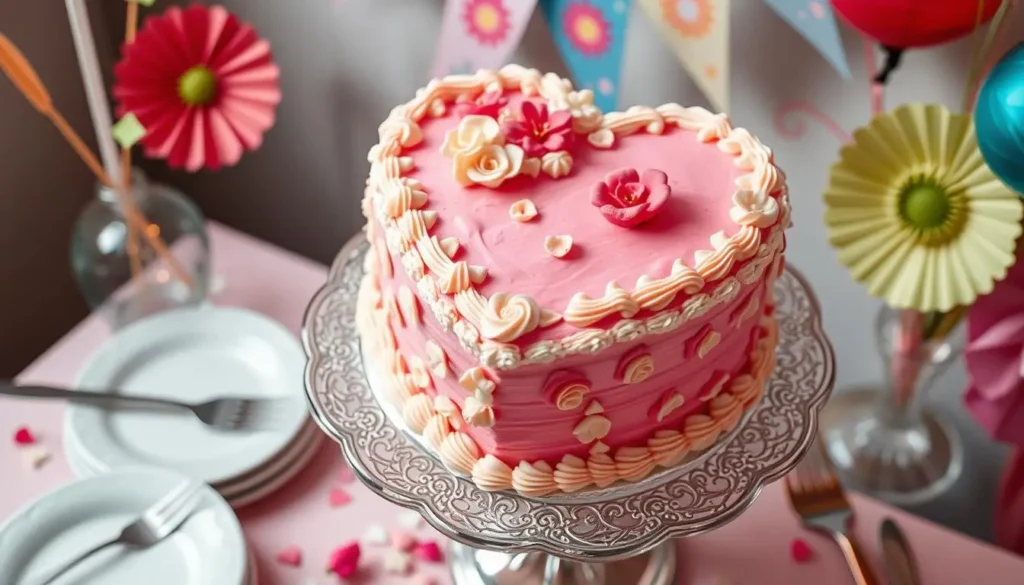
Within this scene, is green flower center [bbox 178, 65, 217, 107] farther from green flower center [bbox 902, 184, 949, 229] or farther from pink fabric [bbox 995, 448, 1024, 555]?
pink fabric [bbox 995, 448, 1024, 555]

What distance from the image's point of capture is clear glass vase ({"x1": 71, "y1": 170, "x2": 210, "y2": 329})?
1.40 meters

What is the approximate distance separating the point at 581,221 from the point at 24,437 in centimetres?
83

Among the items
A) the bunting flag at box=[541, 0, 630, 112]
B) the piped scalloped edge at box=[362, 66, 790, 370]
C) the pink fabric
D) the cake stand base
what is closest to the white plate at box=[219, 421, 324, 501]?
the cake stand base

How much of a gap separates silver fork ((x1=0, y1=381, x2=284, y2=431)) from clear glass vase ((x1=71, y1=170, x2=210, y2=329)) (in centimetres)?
25

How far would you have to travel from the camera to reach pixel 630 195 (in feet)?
2.83

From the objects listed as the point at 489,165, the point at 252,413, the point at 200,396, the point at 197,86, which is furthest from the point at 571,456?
the point at 197,86

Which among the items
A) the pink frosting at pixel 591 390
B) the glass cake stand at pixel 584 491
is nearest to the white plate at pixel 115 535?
the glass cake stand at pixel 584 491

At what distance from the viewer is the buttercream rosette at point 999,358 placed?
3.57 ft

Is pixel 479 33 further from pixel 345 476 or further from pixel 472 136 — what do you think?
pixel 345 476

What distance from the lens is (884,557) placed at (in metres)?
1.13

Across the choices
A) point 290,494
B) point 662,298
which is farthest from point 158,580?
point 662,298

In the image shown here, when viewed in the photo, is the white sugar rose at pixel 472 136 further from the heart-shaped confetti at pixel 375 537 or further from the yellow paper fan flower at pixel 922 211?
the heart-shaped confetti at pixel 375 537

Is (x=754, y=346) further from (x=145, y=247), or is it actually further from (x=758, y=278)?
(x=145, y=247)

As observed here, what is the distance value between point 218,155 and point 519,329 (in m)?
0.69
